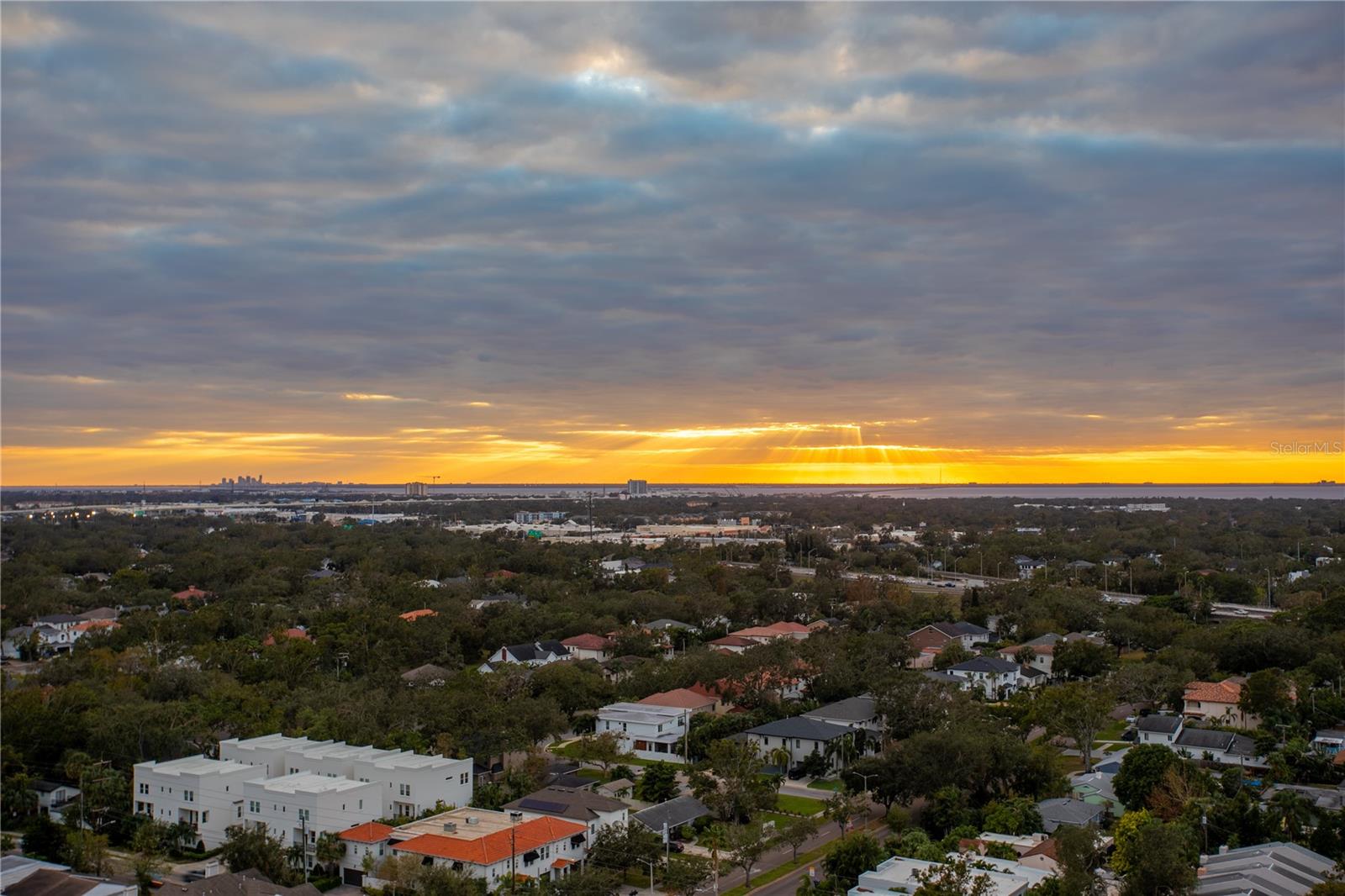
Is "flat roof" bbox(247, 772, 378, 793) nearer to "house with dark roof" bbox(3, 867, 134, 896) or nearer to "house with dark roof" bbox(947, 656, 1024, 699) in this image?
"house with dark roof" bbox(3, 867, 134, 896)

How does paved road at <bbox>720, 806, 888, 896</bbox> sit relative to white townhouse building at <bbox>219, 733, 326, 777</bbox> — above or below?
below

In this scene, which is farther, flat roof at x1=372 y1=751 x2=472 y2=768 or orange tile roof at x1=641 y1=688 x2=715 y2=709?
orange tile roof at x1=641 y1=688 x2=715 y2=709

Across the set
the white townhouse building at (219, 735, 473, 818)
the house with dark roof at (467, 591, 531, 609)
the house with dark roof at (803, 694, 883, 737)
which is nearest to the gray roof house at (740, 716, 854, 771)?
the house with dark roof at (803, 694, 883, 737)

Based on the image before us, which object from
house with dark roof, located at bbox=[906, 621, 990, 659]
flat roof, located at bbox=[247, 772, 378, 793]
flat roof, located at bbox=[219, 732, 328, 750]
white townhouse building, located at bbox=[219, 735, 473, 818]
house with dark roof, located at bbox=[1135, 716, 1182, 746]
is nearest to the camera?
flat roof, located at bbox=[247, 772, 378, 793]

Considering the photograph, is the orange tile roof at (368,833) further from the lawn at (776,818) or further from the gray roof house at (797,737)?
the gray roof house at (797,737)

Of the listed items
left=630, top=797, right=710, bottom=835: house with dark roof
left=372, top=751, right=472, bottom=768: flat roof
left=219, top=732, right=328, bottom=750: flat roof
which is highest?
left=372, top=751, right=472, bottom=768: flat roof

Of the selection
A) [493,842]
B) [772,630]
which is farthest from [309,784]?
[772,630]
